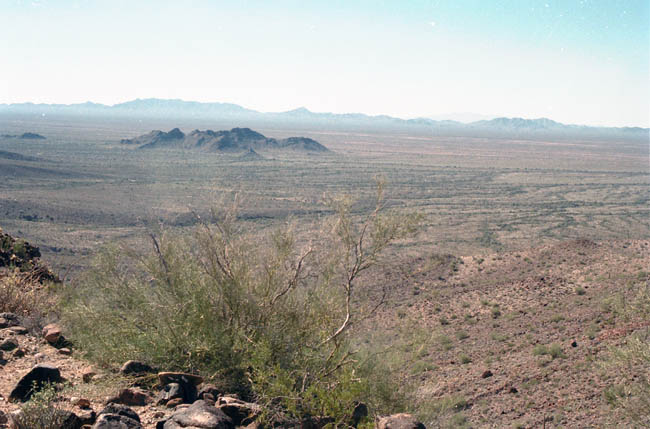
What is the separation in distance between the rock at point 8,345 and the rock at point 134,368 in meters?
1.93

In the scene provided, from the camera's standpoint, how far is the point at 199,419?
502 centimetres

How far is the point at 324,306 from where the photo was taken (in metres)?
7.38

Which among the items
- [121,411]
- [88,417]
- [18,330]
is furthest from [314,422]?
[18,330]

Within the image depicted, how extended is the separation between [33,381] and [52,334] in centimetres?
263

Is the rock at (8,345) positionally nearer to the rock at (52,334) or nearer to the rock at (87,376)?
the rock at (52,334)

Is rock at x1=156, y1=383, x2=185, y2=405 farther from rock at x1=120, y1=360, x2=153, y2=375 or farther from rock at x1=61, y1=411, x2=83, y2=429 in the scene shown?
rock at x1=61, y1=411, x2=83, y2=429

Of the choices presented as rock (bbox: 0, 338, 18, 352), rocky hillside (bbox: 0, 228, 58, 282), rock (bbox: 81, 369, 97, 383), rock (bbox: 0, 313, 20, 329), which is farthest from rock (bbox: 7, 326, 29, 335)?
rocky hillside (bbox: 0, 228, 58, 282)

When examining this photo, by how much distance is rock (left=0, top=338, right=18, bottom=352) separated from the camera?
718 cm

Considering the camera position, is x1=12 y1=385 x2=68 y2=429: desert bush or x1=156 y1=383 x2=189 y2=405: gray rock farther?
x1=156 y1=383 x2=189 y2=405: gray rock

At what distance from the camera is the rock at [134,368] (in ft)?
21.2

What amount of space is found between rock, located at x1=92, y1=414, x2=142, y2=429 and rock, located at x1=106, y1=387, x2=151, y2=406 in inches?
35.3

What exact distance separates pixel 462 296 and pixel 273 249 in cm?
1440

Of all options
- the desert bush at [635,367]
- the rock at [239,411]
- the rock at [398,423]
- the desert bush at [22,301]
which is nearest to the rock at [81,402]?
the rock at [239,411]

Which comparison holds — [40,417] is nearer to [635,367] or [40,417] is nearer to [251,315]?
[251,315]
